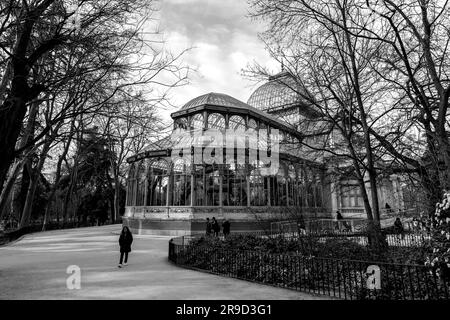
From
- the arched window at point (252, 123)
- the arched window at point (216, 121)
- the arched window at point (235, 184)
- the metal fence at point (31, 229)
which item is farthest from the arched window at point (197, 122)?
the metal fence at point (31, 229)

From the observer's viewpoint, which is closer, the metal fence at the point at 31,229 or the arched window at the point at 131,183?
the metal fence at the point at 31,229

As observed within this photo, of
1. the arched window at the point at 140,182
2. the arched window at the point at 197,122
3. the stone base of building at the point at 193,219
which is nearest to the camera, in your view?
the stone base of building at the point at 193,219

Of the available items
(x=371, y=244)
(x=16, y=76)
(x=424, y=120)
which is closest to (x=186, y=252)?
(x=371, y=244)

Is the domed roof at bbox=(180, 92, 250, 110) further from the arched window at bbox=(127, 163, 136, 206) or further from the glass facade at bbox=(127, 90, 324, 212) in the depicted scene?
the arched window at bbox=(127, 163, 136, 206)

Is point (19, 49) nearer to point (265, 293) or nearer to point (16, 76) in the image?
point (16, 76)

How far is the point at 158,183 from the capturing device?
2317cm

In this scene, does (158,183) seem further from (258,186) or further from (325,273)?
(325,273)

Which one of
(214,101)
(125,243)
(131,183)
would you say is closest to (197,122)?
(214,101)

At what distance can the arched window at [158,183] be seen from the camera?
74.4ft

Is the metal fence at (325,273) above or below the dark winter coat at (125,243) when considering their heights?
below

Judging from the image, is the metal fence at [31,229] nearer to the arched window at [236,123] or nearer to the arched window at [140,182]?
the arched window at [140,182]

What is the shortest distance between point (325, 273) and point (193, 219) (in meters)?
13.9

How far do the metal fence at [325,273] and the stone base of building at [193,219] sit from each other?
9.76 meters

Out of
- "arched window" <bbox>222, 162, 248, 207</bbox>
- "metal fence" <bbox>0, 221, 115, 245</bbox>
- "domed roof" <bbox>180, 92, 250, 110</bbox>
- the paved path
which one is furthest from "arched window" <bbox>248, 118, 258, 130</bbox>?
"metal fence" <bbox>0, 221, 115, 245</bbox>
